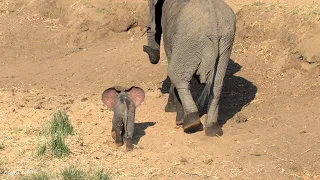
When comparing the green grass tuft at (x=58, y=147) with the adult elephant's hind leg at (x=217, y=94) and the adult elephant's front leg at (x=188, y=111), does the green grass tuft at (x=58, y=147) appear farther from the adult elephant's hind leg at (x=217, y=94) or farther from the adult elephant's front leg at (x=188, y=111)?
the adult elephant's hind leg at (x=217, y=94)

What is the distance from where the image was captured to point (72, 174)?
7129 millimetres

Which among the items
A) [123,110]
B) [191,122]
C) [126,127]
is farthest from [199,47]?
[126,127]

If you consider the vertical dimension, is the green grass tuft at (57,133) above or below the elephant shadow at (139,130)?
above

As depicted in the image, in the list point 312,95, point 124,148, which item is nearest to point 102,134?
point 124,148

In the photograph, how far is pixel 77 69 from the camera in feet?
40.0

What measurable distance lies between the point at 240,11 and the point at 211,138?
4.14 meters

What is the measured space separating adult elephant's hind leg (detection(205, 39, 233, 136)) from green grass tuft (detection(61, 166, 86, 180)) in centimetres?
212

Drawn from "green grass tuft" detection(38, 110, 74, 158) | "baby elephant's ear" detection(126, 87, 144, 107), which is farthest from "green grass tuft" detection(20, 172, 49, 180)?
"baby elephant's ear" detection(126, 87, 144, 107)

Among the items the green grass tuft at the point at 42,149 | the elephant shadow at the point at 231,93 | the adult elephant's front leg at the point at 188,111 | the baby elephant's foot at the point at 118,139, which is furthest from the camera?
A: the elephant shadow at the point at 231,93

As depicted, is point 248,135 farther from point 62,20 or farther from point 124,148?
point 62,20

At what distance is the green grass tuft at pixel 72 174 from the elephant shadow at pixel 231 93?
2.67 metres

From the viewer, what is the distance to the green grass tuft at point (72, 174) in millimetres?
7117

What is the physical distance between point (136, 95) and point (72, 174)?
5.30 feet

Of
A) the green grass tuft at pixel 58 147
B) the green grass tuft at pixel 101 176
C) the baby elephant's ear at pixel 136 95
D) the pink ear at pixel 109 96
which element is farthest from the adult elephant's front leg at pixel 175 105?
the green grass tuft at pixel 101 176
